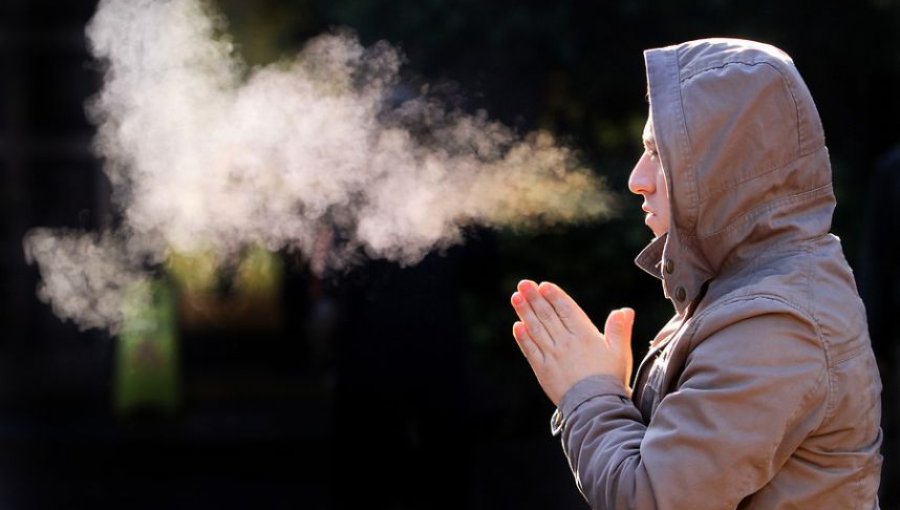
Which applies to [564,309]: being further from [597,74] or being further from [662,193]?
[597,74]

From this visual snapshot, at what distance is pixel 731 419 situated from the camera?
1.62 metres

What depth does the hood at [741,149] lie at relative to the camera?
5.66 feet

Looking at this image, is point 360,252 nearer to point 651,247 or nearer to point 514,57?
point 514,57

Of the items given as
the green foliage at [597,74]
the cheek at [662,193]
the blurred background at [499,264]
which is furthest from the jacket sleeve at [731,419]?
the green foliage at [597,74]

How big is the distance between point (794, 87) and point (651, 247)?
0.38 metres

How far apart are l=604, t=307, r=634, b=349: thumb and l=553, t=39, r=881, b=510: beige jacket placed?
163 millimetres

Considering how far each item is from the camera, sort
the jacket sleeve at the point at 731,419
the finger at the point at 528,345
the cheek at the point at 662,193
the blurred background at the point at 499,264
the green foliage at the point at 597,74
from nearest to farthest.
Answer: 1. the jacket sleeve at the point at 731,419
2. the cheek at the point at 662,193
3. the finger at the point at 528,345
4. the blurred background at the point at 499,264
5. the green foliage at the point at 597,74

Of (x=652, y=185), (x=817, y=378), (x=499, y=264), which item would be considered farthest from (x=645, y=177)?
(x=499, y=264)

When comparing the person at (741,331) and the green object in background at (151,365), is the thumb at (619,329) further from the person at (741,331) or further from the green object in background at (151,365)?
the green object in background at (151,365)

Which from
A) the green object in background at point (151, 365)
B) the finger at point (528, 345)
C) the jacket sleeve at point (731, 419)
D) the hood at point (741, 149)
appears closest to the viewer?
the jacket sleeve at point (731, 419)

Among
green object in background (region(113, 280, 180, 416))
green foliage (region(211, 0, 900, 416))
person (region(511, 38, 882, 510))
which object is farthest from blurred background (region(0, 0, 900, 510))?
person (region(511, 38, 882, 510))

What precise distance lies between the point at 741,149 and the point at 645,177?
0.21 meters

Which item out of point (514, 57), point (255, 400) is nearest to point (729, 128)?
point (514, 57)

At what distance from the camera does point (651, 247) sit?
198 cm
